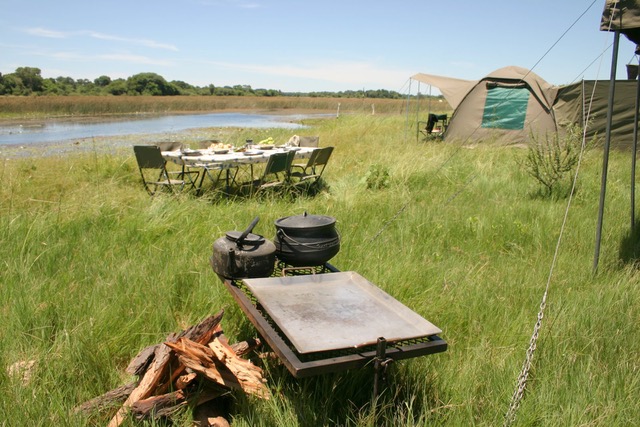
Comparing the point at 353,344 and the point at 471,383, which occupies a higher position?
the point at 353,344

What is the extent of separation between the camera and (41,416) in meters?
2.02

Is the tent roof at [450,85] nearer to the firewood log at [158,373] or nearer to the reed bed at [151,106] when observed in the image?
the firewood log at [158,373]

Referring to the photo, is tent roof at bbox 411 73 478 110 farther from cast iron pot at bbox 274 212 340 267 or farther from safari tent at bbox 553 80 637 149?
cast iron pot at bbox 274 212 340 267

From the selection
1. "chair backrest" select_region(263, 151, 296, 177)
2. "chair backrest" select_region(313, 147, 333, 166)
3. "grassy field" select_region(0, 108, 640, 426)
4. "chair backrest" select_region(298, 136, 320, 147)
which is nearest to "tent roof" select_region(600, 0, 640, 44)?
"grassy field" select_region(0, 108, 640, 426)

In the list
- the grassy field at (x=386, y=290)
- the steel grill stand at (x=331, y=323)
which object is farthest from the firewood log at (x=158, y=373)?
the steel grill stand at (x=331, y=323)

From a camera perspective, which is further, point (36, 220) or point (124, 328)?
point (36, 220)

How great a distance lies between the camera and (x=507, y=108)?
12609mm

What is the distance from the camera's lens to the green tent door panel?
40.9 feet

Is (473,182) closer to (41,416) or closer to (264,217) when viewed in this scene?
(264,217)

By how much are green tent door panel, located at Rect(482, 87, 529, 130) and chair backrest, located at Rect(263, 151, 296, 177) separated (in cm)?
730

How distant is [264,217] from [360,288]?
111 inches

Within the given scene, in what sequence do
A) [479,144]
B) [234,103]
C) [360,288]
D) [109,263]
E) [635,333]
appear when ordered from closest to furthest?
[360,288]
[635,333]
[109,263]
[479,144]
[234,103]

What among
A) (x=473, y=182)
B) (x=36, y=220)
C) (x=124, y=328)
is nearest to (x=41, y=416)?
(x=124, y=328)

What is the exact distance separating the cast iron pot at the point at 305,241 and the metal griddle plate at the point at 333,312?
210mm
